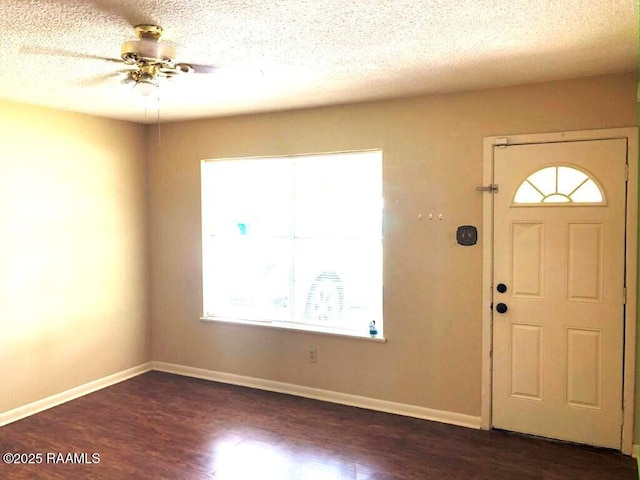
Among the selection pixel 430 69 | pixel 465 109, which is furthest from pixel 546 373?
pixel 430 69

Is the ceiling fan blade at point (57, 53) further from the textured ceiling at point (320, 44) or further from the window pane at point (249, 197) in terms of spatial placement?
the window pane at point (249, 197)

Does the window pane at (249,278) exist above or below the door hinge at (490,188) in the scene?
below

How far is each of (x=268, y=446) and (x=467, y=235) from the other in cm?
205

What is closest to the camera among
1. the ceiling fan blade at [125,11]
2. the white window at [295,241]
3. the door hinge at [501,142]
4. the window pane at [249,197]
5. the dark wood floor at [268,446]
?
the ceiling fan blade at [125,11]

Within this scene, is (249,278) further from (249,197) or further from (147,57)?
(147,57)

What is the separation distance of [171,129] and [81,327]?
2.04 meters

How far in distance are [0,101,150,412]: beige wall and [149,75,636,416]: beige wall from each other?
105 cm

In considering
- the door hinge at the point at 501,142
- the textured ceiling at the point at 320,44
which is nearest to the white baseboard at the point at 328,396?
the door hinge at the point at 501,142

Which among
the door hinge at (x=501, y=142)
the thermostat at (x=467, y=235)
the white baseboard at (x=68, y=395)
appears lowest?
the white baseboard at (x=68, y=395)

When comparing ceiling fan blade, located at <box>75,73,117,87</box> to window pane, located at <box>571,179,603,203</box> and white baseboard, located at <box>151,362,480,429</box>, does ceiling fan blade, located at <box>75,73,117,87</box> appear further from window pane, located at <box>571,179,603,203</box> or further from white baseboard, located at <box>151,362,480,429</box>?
window pane, located at <box>571,179,603,203</box>

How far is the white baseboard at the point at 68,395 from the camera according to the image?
13.0 feet

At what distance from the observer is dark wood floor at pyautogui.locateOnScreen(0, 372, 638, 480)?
3158mm

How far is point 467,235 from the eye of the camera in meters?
3.77

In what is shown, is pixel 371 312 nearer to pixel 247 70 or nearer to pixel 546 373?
pixel 546 373
